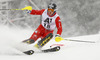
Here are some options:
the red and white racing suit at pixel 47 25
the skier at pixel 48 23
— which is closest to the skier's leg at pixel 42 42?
the skier at pixel 48 23

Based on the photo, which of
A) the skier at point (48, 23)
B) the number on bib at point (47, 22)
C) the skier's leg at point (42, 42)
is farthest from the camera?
the number on bib at point (47, 22)

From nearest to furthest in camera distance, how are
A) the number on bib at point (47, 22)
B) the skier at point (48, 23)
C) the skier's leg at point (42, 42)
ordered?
the skier's leg at point (42, 42)
the skier at point (48, 23)
the number on bib at point (47, 22)

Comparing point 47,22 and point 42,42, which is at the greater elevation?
point 47,22

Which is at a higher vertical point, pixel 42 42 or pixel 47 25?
pixel 47 25

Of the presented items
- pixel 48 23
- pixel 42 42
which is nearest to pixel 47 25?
pixel 48 23

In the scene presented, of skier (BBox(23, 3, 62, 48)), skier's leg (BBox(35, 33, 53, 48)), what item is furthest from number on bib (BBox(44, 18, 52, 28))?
skier's leg (BBox(35, 33, 53, 48))

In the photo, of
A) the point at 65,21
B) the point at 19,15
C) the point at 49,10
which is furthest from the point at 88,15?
the point at 49,10

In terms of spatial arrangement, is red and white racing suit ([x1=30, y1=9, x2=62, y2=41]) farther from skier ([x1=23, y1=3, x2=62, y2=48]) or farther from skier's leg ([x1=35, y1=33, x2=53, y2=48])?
skier's leg ([x1=35, y1=33, x2=53, y2=48])

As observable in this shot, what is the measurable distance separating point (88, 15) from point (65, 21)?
2.19 m

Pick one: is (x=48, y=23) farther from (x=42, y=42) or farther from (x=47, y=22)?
(x=42, y=42)

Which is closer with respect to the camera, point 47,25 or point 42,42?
point 42,42

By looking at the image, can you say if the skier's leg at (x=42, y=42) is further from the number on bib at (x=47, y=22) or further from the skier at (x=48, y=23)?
the number on bib at (x=47, y=22)

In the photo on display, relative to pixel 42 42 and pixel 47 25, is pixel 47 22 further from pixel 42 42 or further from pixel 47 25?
pixel 42 42

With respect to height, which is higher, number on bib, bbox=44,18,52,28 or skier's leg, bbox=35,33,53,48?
number on bib, bbox=44,18,52,28
